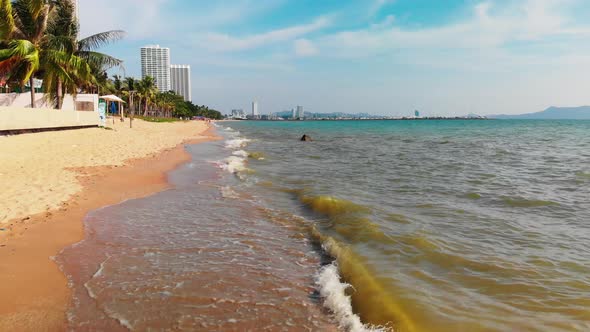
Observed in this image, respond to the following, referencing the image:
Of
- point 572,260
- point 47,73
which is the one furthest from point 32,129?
point 572,260

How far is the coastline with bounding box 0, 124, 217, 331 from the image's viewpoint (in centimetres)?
375

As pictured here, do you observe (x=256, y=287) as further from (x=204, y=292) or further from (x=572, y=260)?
(x=572, y=260)

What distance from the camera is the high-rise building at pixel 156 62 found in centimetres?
14934

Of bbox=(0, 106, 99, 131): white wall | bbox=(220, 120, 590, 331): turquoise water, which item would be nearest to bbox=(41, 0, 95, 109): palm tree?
bbox=(0, 106, 99, 131): white wall

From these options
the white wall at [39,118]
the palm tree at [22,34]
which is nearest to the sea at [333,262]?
the white wall at [39,118]

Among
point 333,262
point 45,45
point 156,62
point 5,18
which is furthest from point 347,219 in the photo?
point 156,62

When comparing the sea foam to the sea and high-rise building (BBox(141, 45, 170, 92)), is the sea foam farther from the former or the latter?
high-rise building (BBox(141, 45, 170, 92))

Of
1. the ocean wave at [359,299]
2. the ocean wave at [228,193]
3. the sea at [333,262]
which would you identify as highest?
the ocean wave at [228,193]

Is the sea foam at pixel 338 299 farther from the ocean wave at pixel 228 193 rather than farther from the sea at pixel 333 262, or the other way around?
the ocean wave at pixel 228 193

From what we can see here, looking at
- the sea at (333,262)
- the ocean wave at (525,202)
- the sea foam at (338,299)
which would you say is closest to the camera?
the sea foam at (338,299)

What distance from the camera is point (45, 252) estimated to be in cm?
536

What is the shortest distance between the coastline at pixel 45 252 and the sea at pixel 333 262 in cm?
20

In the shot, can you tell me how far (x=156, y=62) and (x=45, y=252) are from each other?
548ft

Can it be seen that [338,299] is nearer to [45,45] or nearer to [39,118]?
[39,118]
